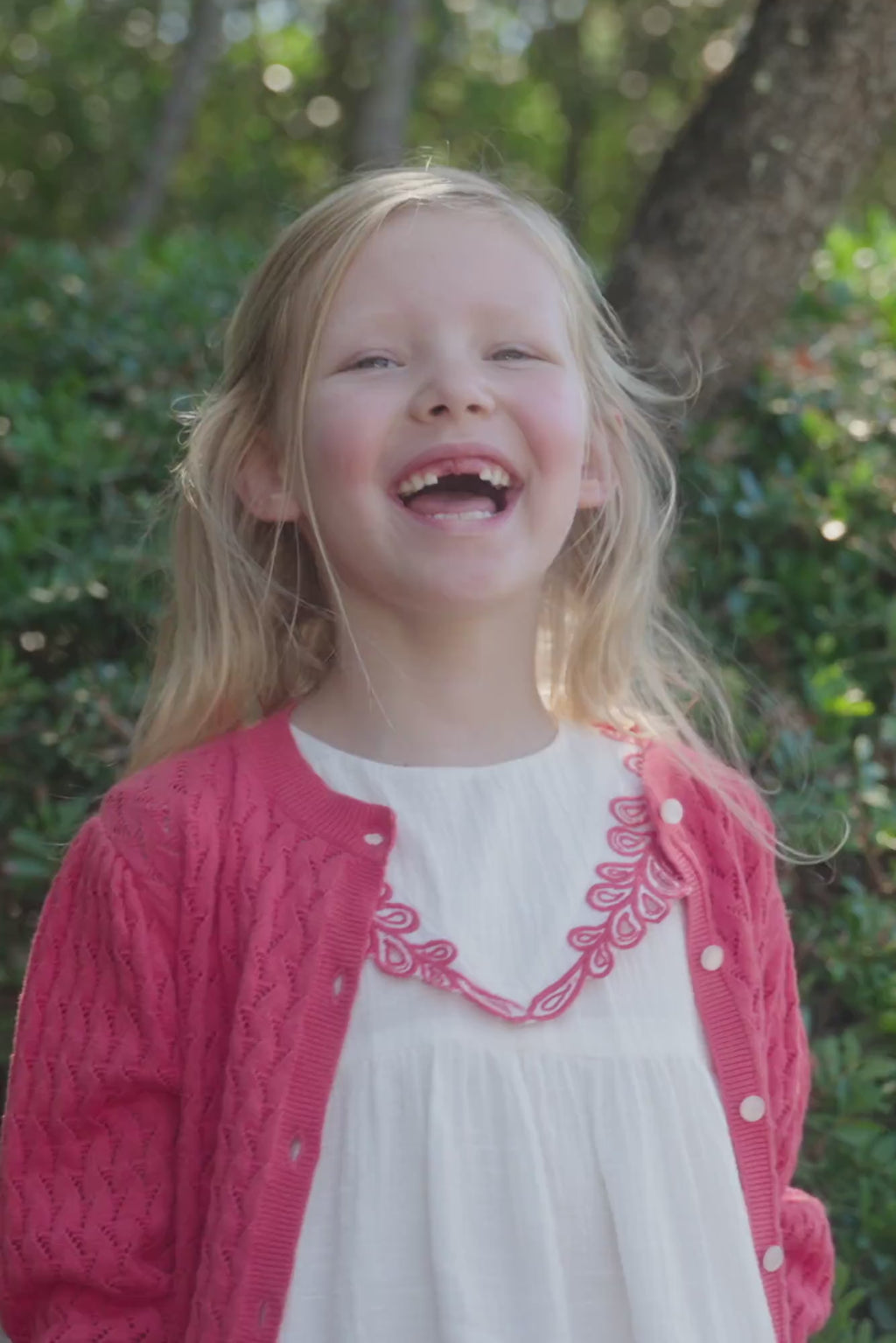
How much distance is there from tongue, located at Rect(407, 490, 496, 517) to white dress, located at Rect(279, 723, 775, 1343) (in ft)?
1.20

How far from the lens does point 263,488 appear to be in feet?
7.46

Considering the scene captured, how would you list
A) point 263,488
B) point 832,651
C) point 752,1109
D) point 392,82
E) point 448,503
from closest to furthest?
point 752,1109 → point 448,503 → point 263,488 → point 832,651 → point 392,82

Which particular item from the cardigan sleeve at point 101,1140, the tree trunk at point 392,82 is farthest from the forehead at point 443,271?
the tree trunk at point 392,82

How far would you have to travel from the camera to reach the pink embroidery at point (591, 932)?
1879mm

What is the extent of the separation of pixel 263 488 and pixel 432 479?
357 millimetres

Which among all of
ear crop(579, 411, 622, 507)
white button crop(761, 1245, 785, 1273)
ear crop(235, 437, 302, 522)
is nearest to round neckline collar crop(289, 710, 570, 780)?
ear crop(235, 437, 302, 522)

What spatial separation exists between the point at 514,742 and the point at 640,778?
17 cm

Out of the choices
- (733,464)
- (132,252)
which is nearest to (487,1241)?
(733,464)

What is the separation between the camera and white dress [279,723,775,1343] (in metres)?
1.79

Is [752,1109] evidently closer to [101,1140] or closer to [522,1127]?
[522,1127]

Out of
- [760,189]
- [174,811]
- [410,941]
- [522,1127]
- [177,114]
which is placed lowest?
[522,1127]

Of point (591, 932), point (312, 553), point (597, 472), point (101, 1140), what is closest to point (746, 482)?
point (597, 472)

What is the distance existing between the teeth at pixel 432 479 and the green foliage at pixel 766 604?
2.40 ft

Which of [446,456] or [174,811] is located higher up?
[446,456]
